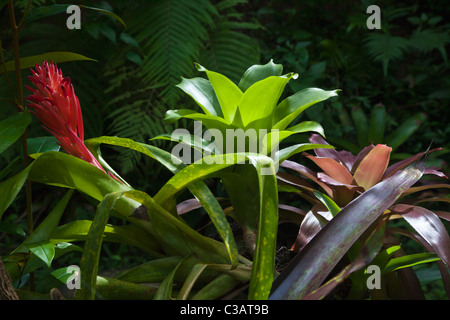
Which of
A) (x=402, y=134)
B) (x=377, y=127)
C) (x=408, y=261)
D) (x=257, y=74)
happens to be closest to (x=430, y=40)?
(x=402, y=134)

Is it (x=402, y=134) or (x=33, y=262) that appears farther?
(x=402, y=134)

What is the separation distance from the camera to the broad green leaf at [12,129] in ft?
2.25

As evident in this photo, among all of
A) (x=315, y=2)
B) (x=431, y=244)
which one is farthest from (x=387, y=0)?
(x=431, y=244)

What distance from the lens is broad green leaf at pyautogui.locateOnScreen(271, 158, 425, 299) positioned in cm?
57

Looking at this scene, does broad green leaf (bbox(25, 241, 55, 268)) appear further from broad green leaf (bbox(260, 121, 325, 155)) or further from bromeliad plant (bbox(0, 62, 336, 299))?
broad green leaf (bbox(260, 121, 325, 155))

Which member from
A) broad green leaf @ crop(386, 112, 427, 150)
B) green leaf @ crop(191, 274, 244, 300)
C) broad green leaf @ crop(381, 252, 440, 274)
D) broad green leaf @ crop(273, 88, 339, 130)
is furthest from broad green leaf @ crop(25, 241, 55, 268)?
broad green leaf @ crop(386, 112, 427, 150)

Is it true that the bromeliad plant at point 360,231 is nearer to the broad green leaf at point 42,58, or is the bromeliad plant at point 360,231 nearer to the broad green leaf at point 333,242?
the broad green leaf at point 333,242

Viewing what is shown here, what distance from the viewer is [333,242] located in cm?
61

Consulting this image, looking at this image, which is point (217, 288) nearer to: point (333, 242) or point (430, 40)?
point (333, 242)

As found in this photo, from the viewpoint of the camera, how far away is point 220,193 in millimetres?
1285

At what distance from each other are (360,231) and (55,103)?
526 mm

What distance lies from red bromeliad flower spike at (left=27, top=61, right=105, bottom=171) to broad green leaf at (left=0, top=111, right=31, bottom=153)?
0.03 m

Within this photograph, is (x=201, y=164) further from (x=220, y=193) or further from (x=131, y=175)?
(x=131, y=175)

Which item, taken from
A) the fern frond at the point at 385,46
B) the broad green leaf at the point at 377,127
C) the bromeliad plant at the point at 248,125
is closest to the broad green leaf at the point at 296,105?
the bromeliad plant at the point at 248,125
